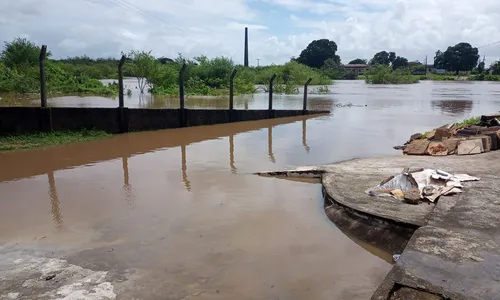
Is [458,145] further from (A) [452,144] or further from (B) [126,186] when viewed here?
(B) [126,186]

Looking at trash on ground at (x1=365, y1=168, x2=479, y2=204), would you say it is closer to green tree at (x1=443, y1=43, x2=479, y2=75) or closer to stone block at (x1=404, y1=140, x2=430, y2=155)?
stone block at (x1=404, y1=140, x2=430, y2=155)

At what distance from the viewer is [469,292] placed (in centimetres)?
328

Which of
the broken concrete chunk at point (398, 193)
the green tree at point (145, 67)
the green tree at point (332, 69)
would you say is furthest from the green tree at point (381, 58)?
the broken concrete chunk at point (398, 193)

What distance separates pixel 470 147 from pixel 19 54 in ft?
120

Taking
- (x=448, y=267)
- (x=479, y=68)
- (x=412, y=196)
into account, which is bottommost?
(x=448, y=267)

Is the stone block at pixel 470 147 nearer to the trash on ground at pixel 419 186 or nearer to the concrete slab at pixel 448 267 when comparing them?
the trash on ground at pixel 419 186

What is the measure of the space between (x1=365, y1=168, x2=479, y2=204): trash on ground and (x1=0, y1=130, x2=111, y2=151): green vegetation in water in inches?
331

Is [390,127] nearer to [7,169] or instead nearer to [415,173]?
[415,173]

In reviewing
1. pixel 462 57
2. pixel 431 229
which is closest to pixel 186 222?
pixel 431 229

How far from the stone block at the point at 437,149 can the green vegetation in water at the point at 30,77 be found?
2559cm

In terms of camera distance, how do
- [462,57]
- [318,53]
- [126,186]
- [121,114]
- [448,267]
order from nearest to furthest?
[448,267]
[126,186]
[121,114]
[318,53]
[462,57]

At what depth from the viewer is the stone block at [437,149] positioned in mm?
10000

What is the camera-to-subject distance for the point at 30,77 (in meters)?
29.6

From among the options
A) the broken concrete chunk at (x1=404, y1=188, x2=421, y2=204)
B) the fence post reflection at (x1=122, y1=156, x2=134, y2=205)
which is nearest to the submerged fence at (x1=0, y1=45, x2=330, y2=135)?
the fence post reflection at (x1=122, y1=156, x2=134, y2=205)
